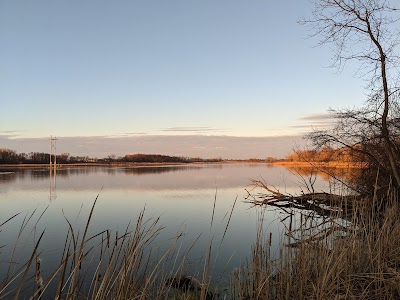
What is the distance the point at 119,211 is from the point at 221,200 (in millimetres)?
4809

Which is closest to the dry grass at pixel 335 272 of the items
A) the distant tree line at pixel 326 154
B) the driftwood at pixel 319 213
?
the driftwood at pixel 319 213

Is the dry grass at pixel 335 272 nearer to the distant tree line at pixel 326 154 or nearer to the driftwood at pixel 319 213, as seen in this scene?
the driftwood at pixel 319 213

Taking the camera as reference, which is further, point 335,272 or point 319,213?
point 319,213

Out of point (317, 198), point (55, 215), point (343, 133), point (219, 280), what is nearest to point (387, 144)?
point (343, 133)

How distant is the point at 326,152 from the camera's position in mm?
7855

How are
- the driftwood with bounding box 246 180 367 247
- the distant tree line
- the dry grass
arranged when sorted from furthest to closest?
the distant tree line
the driftwood with bounding box 246 180 367 247
the dry grass

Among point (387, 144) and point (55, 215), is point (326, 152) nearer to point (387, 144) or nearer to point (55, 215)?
point (387, 144)

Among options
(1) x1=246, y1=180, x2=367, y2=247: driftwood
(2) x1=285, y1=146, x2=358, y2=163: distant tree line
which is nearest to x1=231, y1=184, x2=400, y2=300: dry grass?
(1) x1=246, y1=180, x2=367, y2=247: driftwood

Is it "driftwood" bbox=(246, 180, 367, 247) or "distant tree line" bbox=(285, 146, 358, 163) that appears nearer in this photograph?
"driftwood" bbox=(246, 180, 367, 247)

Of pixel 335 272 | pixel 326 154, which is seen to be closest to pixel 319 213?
pixel 326 154

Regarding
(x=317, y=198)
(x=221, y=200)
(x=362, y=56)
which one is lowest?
(x=221, y=200)

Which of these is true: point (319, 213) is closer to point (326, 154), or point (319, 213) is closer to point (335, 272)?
point (326, 154)

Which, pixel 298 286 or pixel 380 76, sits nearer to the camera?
pixel 298 286

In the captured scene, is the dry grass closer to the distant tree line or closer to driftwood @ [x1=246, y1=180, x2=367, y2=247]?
driftwood @ [x1=246, y1=180, x2=367, y2=247]
